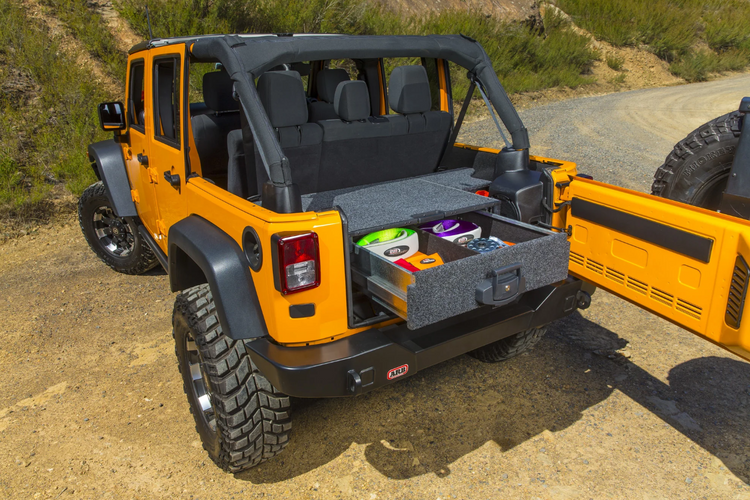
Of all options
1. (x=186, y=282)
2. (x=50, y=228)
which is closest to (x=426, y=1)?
(x=50, y=228)

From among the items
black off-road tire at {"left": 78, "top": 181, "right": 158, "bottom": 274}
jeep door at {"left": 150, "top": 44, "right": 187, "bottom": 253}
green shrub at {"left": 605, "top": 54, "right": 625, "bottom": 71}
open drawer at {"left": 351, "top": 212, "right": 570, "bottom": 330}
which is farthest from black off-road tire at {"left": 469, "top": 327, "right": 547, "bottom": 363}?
green shrub at {"left": 605, "top": 54, "right": 625, "bottom": 71}

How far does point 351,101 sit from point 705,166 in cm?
245

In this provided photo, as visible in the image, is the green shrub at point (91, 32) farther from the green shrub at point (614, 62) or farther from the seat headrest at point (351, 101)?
the green shrub at point (614, 62)

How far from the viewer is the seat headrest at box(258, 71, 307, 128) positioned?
2.79 m

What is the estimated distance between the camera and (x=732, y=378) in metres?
3.43

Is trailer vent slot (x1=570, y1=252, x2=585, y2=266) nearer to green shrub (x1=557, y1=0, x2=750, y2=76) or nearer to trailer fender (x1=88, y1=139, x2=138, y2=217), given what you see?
trailer fender (x1=88, y1=139, x2=138, y2=217)

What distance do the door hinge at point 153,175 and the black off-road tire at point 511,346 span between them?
7.84 feet

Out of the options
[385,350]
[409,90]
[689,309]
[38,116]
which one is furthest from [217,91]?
[38,116]

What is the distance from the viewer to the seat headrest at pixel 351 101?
305 cm

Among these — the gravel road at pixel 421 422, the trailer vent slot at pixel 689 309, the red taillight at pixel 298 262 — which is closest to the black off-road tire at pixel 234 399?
the gravel road at pixel 421 422

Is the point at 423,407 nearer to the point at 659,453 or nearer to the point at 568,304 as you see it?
the point at 568,304

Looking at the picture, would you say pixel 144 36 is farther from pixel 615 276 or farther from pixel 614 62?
pixel 614 62

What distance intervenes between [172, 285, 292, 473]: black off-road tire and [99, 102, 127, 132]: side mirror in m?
2.01

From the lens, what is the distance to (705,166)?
3.71 meters
